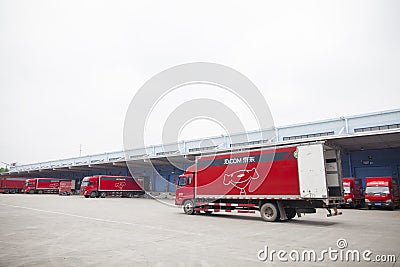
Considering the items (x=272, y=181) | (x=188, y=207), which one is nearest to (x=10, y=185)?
(x=188, y=207)

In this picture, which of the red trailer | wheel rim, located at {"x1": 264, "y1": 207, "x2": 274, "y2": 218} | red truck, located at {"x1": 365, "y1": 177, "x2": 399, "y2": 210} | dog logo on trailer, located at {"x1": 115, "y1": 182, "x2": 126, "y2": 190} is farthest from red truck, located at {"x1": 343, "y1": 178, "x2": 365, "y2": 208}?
the red trailer

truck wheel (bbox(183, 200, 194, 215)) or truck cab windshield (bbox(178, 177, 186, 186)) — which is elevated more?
truck cab windshield (bbox(178, 177, 186, 186))

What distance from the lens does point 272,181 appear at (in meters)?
13.1

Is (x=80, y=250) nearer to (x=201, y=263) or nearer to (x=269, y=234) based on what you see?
(x=201, y=263)

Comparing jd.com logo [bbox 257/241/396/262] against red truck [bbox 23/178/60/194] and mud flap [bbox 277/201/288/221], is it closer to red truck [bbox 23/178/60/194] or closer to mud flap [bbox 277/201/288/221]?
mud flap [bbox 277/201/288/221]

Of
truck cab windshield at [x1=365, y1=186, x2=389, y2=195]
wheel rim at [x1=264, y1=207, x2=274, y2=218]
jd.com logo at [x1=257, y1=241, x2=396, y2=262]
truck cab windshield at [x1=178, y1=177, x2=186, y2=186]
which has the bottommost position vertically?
jd.com logo at [x1=257, y1=241, x2=396, y2=262]

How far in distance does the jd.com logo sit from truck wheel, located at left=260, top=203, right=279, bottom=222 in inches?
225

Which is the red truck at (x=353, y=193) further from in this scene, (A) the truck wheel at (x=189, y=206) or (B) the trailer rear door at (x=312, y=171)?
(A) the truck wheel at (x=189, y=206)

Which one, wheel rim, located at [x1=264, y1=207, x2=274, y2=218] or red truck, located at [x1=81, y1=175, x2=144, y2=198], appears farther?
red truck, located at [x1=81, y1=175, x2=144, y2=198]

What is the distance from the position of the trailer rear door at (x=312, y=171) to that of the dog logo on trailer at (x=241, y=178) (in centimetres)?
222

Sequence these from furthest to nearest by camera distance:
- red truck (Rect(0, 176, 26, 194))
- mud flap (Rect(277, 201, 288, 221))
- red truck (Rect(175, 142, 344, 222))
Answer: red truck (Rect(0, 176, 26, 194)) → mud flap (Rect(277, 201, 288, 221)) → red truck (Rect(175, 142, 344, 222))

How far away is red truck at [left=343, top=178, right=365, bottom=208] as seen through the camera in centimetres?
2108

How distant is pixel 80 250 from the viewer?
22.4 ft

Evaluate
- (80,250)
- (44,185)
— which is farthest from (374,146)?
(44,185)
